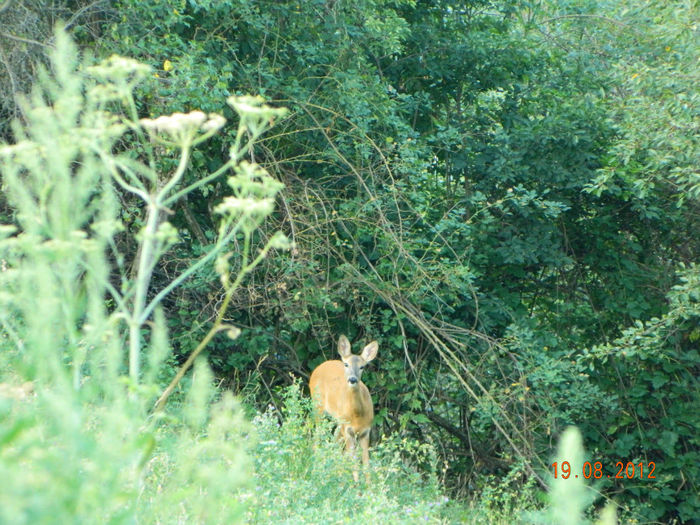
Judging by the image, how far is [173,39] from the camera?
7828mm

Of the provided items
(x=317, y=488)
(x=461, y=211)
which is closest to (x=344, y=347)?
(x=461, y=211)

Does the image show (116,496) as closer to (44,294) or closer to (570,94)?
(44,294)

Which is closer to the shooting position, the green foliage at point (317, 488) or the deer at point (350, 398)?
the green foliage at point (317, 488)

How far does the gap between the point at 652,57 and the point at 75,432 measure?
9104 millimetres

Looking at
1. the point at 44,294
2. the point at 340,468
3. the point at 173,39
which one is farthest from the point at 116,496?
the point at 173,39
